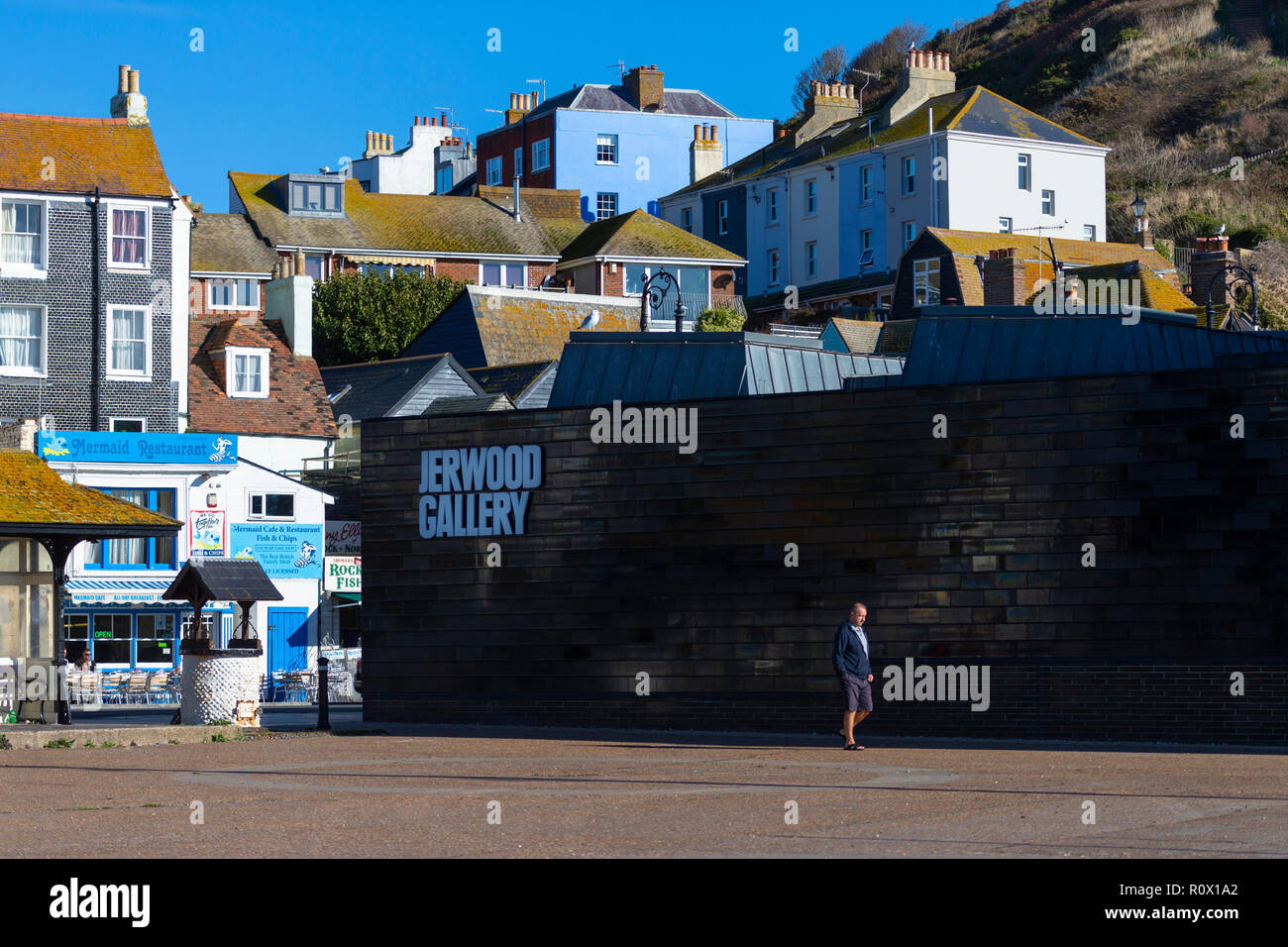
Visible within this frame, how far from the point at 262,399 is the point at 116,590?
9.31 metres

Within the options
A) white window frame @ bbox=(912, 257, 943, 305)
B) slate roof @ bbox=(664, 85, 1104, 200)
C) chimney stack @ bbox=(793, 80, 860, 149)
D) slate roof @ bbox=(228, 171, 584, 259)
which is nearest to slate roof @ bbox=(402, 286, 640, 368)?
white window frame @ bbox=(912, 257, 943, 305)

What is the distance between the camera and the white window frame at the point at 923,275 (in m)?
56.9

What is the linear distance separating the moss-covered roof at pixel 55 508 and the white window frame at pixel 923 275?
35.5m

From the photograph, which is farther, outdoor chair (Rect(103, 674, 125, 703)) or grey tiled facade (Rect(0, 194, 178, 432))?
grey tiled facade (Rect(0, 194, 178, 432))

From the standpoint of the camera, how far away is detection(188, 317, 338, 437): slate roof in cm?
4791

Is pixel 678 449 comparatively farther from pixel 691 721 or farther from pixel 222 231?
pixel 222 231

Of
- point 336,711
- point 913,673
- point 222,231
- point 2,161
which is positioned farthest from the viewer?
point 222,231

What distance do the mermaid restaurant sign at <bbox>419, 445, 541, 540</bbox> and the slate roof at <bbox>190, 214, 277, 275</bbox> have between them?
41.4m

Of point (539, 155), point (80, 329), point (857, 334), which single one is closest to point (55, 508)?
point (80, 329)

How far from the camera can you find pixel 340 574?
4481 cm

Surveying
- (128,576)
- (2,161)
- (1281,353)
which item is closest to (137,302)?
(2,161)

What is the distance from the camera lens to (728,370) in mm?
25344

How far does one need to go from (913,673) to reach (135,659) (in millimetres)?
25413

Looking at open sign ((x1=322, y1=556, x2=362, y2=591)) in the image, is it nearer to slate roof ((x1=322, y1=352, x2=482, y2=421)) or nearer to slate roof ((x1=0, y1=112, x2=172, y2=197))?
slate roof ((x1=322, y1=352, x2=482, y2=421))
